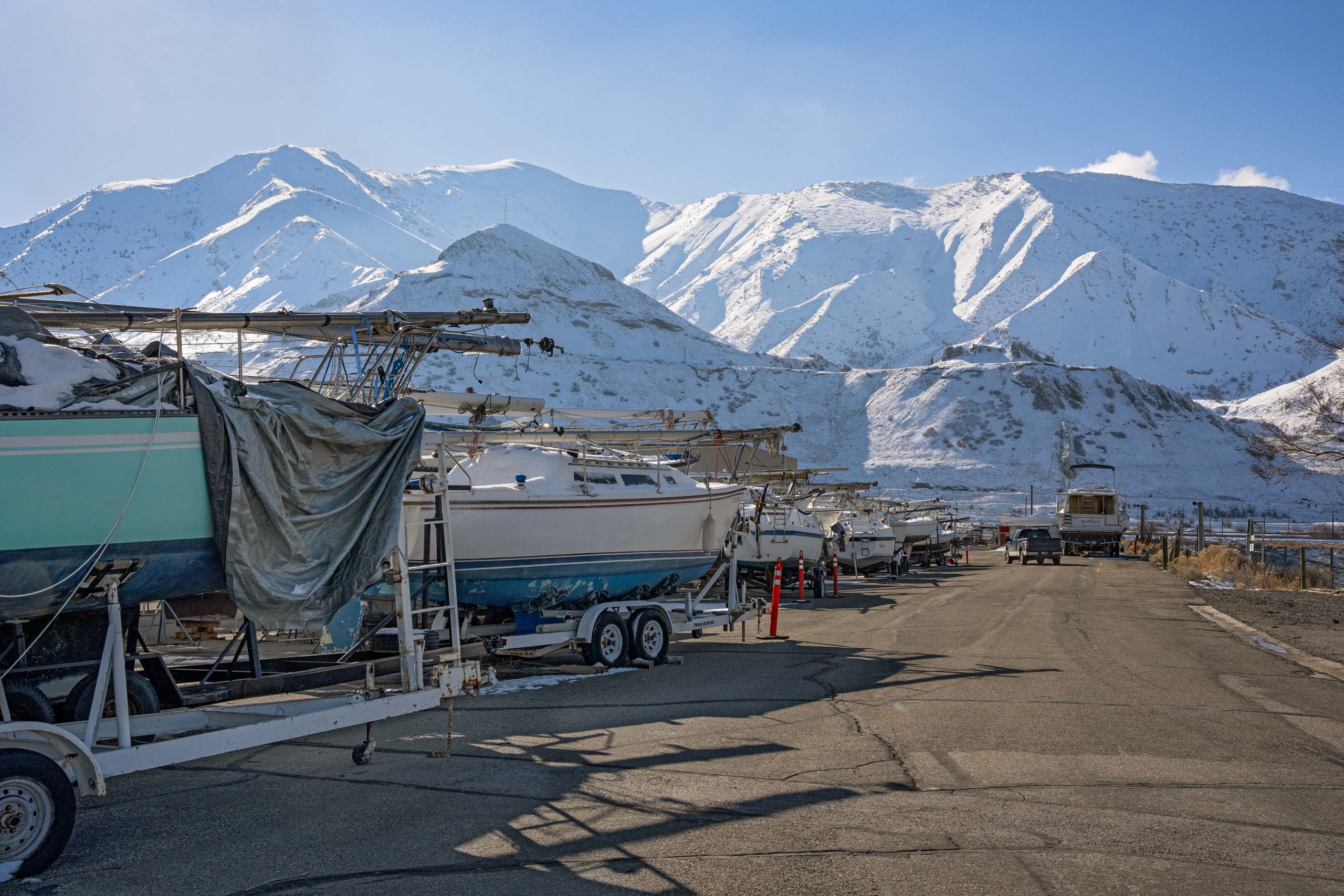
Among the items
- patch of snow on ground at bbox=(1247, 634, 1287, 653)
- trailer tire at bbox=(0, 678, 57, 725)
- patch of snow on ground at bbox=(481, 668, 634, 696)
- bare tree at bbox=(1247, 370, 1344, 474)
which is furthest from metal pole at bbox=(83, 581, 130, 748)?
bare tree at bbox=(1247, 370, 1344, 474)

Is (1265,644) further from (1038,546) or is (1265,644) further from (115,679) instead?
(1038,546)

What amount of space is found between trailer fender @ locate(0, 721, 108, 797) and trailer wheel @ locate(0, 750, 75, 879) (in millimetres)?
68

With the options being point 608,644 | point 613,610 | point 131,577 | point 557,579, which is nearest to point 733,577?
point 613,610

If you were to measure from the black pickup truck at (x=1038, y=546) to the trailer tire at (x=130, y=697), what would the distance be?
137 feet

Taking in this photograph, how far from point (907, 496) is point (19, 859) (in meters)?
74.5

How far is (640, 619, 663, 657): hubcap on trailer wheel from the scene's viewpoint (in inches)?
551

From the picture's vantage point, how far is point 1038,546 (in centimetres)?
4491

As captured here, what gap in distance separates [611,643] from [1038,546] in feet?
116

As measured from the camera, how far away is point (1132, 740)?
9008 millimetres

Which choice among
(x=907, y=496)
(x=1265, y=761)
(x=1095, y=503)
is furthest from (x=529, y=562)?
(x=907, y=496)

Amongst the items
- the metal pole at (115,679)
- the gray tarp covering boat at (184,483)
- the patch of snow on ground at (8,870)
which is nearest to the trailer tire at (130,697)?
the gray tarp covering boat at (184,483)

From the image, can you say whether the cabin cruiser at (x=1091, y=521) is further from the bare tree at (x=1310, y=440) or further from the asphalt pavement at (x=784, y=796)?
the asphalt pavement at (x=784, y=796)

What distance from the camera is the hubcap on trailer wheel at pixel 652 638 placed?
1400 centimetres

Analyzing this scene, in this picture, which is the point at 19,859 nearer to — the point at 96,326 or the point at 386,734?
the point at 386,734
